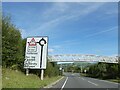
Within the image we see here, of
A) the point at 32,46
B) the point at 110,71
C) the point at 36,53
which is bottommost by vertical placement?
the point at 110,71

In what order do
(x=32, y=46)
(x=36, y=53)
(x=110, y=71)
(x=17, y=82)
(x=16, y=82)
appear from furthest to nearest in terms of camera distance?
(x=110, y=71) < (x=32, y=46) < (x=36, y=53) < (x=17, y=82) < (x=16, y=82)

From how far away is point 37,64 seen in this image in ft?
126

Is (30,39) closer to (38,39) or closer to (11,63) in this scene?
(38,39)

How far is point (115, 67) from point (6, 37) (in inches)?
2143

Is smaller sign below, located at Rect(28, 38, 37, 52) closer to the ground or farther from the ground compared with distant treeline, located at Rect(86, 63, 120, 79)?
farther from the ground

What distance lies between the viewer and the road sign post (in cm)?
3812

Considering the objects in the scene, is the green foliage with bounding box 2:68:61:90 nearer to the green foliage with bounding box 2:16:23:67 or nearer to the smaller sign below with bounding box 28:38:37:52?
the green foliage with bounding box 2:16:23:67

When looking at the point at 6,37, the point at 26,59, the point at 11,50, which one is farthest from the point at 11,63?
the point at 26,59

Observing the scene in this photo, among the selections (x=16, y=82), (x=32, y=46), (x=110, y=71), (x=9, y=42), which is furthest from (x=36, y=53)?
(x=110, y=71)

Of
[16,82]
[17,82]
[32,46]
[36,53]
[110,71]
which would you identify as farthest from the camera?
[110,71]

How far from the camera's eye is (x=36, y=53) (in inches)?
1510

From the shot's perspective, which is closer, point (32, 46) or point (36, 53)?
point (36, 53)

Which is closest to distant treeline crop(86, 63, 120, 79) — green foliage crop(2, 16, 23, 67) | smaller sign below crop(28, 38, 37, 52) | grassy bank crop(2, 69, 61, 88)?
smaller sign below crop(28, 38, 37, 52)

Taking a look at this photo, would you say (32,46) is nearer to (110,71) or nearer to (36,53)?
(36,53)
